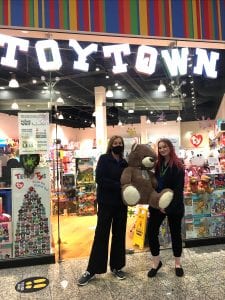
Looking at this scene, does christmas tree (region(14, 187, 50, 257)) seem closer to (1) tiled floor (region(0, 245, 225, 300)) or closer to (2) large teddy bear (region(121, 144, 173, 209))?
(1) tiled floor (region(0, 245, 225, 300))

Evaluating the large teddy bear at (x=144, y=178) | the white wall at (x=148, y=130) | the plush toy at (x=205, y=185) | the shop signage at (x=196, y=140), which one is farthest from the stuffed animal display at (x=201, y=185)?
the shop signage at (x=196, y=140)

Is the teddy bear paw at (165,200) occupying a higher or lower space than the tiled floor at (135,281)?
higher

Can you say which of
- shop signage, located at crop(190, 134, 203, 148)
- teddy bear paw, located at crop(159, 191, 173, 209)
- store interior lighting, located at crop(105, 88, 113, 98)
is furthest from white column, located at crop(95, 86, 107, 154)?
teddy bear paw, located at crop(159, 191, 173, 209)

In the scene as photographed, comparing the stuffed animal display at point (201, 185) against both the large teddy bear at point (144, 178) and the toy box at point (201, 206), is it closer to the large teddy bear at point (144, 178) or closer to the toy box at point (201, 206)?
the toy box at point (201, 206)

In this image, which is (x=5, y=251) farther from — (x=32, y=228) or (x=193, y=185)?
(x=193, y=185)

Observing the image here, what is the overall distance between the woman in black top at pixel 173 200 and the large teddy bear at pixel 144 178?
0.09 metres

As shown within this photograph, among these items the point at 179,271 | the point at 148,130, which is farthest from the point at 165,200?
the point at 148,130

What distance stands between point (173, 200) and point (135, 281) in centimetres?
84

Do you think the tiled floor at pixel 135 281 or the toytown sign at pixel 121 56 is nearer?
the tiled floor at pixel 135 281

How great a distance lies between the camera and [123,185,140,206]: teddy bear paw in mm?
2857

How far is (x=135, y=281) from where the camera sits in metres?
3.04

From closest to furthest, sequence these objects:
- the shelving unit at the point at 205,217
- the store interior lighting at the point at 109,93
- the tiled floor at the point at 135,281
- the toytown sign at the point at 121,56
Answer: the tiled floor at the point at 135,281
the toytown sign at the point at 121,56
the shelving unit at the point at 205,217
the store interior lighting at the point at 109,93

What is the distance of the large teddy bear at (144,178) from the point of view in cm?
295

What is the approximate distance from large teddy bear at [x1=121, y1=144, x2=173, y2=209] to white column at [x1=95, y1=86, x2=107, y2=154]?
4732 mm
